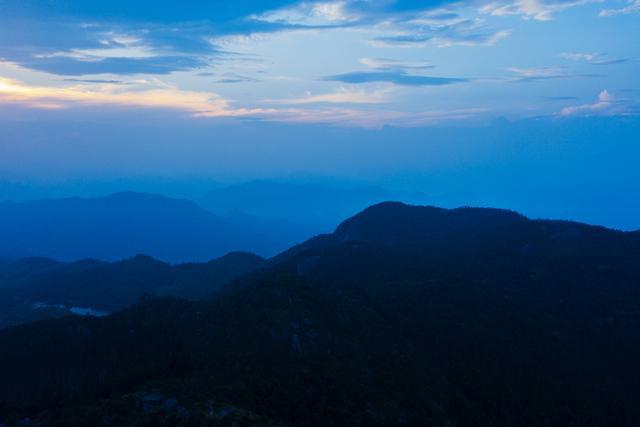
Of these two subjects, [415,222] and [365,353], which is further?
[415,222]

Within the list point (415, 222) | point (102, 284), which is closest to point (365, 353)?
point (415, 222)

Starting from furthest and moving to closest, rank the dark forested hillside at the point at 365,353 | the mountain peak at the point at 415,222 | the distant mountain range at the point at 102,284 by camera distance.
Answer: the mountain peak at the point at 415,222 → the distant mountain range at the point at 102,284 → the dark forested hillside at the point at 365,353

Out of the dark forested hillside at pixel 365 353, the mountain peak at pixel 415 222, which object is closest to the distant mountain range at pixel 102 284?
the mountain peak at pixel 415 222

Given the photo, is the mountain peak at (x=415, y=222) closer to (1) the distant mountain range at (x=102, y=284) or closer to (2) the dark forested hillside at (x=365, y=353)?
(1) the distant mountain range at (x=102, y=284)

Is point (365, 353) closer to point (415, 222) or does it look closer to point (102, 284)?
point (415, 222)

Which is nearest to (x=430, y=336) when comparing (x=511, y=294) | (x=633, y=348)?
(x=511, y=294)

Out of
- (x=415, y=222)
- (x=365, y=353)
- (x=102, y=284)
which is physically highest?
(x=415, y=222)

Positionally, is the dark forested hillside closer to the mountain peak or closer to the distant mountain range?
the mountain peak

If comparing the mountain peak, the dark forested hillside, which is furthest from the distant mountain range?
the dark forested hillside

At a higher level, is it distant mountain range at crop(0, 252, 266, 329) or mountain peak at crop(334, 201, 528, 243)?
mountain peak at crop(334, 201, 528, 243)
